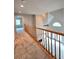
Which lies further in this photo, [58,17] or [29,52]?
[58,17]

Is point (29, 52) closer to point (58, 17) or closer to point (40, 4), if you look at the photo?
point (40, 4)

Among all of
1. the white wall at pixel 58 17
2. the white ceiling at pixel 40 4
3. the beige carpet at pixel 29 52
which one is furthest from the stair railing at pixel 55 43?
the white wall at pixel 58 17

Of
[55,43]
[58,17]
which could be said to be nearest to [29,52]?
[55,43]

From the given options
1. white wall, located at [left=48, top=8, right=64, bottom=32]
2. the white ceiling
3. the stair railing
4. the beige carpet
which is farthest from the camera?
white wall, located at [left=48, top=8, right=64, bottom=32]

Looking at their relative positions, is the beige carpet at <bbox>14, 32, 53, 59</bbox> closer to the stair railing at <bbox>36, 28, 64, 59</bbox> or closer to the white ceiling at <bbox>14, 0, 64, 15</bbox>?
the stair railing at <bbox>36, 28, 64, 59</bbox>

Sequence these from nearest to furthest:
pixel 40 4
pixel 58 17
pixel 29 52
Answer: pixel 29 52 < pixel 40 4 < pixel 58 17

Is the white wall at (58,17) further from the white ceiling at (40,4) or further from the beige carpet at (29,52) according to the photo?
the beige carpet at (29,52)

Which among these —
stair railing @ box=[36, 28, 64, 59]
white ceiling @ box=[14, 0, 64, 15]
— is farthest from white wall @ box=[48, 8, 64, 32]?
stair railing @ box=[36, 28, 64, 59]
